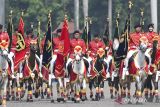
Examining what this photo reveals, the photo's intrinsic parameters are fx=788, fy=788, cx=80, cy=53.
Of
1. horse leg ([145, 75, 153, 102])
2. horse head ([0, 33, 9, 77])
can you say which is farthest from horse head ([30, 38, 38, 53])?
horse head ([0, 33, 9, 77])

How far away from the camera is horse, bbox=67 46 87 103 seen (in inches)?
966

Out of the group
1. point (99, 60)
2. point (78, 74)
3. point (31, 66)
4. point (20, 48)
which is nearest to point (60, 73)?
point (78, 74)

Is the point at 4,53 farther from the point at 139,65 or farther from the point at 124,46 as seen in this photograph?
the point at 124,46

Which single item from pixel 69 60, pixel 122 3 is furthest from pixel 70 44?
pixel 122 3

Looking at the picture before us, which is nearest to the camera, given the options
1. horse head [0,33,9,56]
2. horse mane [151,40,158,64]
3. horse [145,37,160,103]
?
horse head [0,33,9,56]

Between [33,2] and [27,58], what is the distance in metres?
38.9

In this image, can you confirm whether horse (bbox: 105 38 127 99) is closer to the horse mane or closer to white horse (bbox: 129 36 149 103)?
white horse (bbox: 129 36 149 103)

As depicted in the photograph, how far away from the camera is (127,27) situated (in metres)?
25.0

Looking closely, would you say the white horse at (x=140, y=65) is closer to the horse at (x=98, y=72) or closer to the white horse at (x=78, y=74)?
the white horse at (x=78, y=74)

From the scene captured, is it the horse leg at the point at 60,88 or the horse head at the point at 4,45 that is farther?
the horse leg at the point at 60,88

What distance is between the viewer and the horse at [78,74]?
2455 centimetres

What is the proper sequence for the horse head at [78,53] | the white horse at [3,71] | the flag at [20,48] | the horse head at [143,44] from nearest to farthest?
1. the white horse at [3,71]
2. the horse head at [143,44]
3. the horse head at [78,53]
4. the flag at [20,48]

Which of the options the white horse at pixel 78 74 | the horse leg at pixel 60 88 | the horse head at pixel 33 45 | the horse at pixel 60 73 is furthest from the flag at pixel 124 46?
the horse head at pixel 33 45

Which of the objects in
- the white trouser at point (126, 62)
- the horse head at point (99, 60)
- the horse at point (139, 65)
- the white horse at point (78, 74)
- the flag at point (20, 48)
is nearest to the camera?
the horse at point (139, 65)
